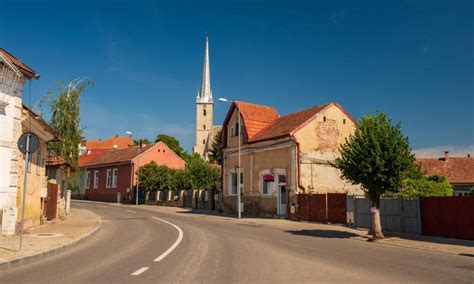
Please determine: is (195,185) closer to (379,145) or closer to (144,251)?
(379,145)

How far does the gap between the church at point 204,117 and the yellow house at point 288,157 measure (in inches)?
3148

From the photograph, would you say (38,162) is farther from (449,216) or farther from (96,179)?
(96,179)

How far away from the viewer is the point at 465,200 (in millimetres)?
16750

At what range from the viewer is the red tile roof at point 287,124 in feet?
97.6

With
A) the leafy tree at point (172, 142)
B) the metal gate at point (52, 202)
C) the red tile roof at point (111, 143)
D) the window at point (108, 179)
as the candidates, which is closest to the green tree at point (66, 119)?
the metal gate at point (52, 202)

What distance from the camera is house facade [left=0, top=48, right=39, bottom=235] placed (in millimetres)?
15023

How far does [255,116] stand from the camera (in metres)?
35.1

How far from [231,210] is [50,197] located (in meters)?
15.9

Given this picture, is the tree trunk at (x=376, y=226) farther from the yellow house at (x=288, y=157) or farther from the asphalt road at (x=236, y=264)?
the yellow house at (x=288, y=157)

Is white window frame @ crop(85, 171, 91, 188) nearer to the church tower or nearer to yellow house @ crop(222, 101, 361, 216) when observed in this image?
yellow house @ crop(222, 101, 361, 216)

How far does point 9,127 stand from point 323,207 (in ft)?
57.6

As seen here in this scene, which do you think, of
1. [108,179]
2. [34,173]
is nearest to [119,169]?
[108,179]

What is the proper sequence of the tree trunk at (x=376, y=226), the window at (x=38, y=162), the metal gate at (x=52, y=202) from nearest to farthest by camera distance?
1. the tree trunk at (x=376, y=226)
2. the window at (x=38, y=162)
3. the metal gate at (x=52, y=202)

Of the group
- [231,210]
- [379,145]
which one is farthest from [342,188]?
[379,145]
